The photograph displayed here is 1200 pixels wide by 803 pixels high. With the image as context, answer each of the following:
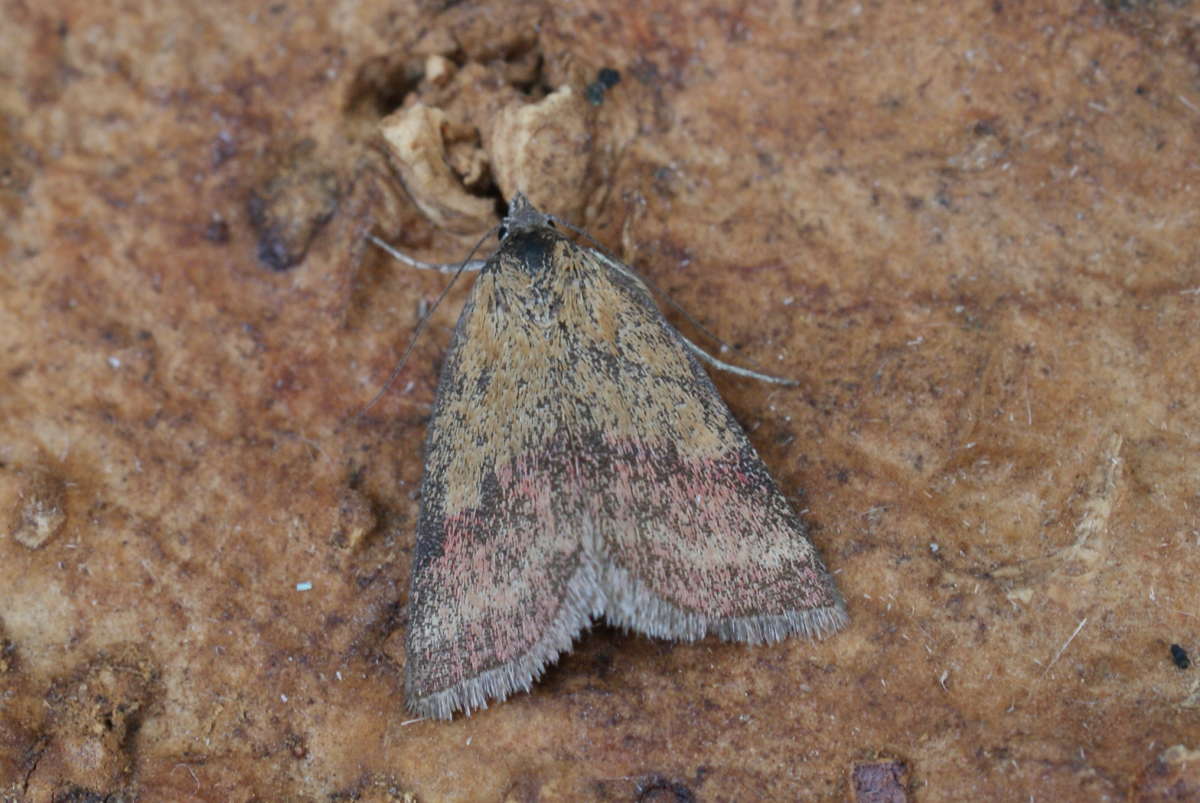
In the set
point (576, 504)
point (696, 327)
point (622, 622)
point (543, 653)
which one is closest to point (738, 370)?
point (696, 327)

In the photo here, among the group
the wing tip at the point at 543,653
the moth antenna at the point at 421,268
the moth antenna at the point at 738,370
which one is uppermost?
the moth antenna at the point at 421,268

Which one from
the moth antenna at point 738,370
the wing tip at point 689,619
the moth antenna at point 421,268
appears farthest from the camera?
the moth antenna at point 421,268

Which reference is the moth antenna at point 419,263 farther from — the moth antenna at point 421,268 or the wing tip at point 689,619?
the wing tip at point 689,619

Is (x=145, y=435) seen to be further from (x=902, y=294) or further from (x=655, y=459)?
(x=902, y=294)

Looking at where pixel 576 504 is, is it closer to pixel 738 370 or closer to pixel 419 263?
pixel 738 370

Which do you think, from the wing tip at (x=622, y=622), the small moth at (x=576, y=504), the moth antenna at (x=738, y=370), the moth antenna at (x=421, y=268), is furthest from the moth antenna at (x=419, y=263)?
the wing tip at (x=622, y=622)

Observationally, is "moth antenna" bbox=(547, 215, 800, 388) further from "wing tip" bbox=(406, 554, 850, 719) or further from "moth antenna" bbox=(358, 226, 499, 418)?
"wing tip" bbox=(406, 554, 850, 719)
